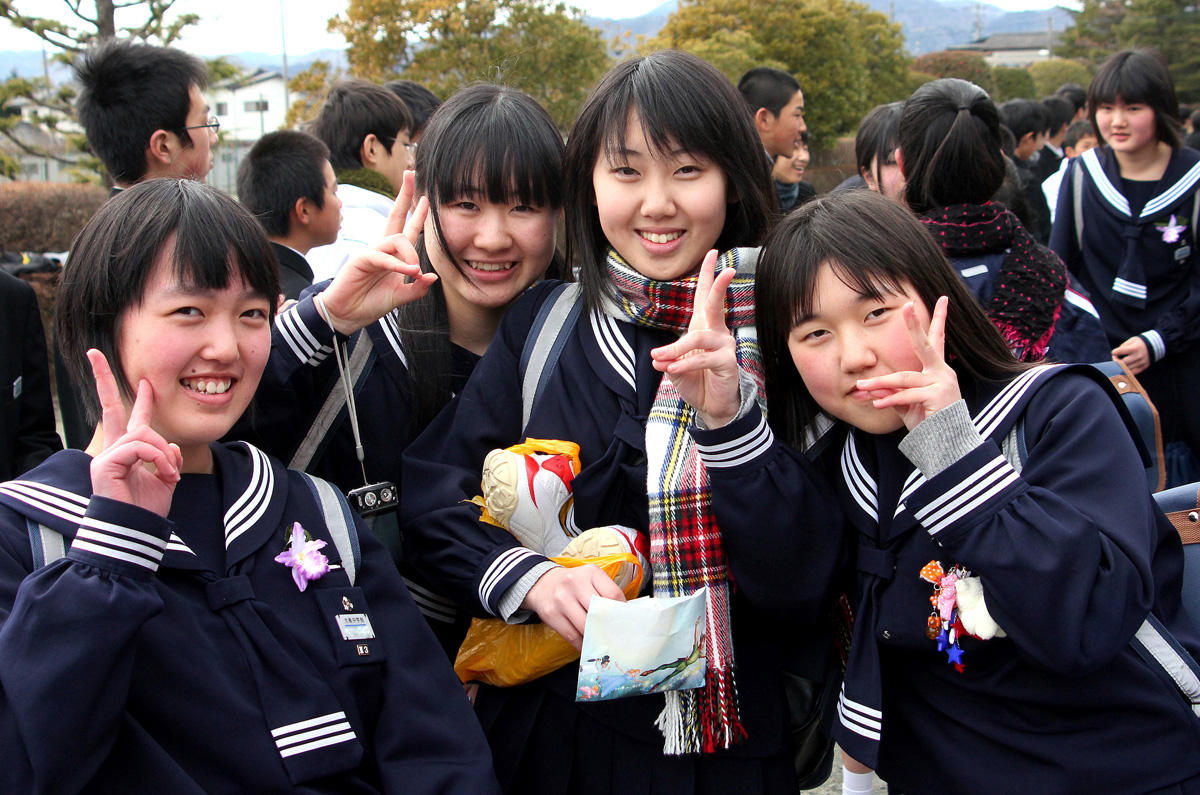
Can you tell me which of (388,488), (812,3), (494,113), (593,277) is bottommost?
(388,488)

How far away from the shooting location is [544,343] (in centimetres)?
207

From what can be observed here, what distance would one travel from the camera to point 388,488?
6.52 feet

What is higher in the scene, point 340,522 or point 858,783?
point 340,522

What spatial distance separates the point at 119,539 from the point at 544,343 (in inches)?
37.3

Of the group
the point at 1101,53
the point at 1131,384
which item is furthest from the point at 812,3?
the point at 1131,384

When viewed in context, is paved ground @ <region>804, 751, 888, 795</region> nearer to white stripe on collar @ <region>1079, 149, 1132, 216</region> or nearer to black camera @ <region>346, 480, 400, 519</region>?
black camera @ <region>346, 480, 400, 519</region>

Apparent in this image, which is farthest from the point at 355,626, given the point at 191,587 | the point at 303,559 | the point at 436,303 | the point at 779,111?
the point at 779,111

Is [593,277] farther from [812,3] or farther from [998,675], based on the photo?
[812,3]

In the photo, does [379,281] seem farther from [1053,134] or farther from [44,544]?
[1053,134]

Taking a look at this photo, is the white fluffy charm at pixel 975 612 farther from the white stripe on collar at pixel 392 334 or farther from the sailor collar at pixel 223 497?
the white stripe on collar at pixel 392 334

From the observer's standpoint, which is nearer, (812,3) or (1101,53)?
(812,3)

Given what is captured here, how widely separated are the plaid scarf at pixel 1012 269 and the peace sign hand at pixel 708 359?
1.33 meters

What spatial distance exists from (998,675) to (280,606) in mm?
1223

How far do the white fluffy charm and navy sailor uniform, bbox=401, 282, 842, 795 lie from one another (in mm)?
262
